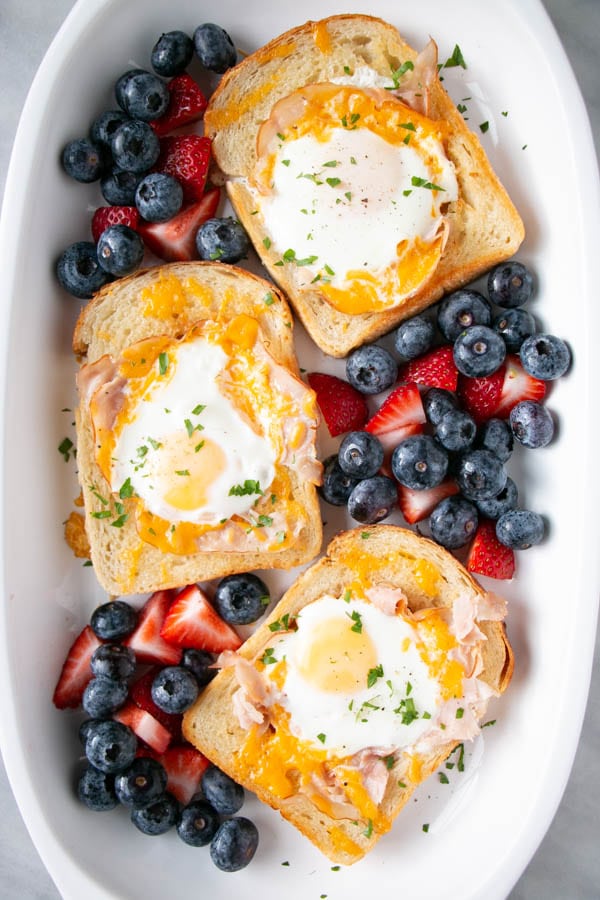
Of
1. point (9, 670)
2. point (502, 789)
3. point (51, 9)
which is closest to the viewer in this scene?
point (9, 670)

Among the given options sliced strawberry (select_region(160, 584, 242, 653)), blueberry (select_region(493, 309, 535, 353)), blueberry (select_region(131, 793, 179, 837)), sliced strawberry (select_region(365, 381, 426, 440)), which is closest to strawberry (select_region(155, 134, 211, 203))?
sliced strawberry (select_region(365, 381, 426, 440))

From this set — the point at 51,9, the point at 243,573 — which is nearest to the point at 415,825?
the point at 243,573

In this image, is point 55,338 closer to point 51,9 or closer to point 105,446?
point 105,446

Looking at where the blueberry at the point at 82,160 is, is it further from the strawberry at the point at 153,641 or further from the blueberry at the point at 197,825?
the blueberry at the point at 197,825

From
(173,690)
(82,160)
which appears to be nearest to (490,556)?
(173,690)

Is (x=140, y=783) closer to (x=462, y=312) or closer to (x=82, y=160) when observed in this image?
(x=462, y=312)

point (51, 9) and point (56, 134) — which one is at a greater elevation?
point (51, 9)

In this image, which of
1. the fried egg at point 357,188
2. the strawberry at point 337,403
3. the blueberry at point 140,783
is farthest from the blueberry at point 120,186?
the blueberry at point 140,783

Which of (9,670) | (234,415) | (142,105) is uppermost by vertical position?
(142,105)
